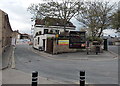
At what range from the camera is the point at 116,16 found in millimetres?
22531

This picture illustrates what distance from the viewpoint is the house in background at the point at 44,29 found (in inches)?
1037

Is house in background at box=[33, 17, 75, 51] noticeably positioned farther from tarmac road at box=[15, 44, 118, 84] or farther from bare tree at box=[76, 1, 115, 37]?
tarmac road at box=[15, 44, 118, 84]

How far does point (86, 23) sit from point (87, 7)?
328 cm

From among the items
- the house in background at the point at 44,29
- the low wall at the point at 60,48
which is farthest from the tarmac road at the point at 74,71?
the house in background at the point at 44,29

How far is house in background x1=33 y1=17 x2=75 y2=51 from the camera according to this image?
26.3 meters

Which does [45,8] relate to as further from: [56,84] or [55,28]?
[56,84]

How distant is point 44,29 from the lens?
36.5 m

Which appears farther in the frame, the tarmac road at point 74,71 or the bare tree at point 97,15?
the bare tree at point 97,15

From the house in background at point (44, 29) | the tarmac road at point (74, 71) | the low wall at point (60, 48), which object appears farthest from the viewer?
the house in background at point (44, 29)

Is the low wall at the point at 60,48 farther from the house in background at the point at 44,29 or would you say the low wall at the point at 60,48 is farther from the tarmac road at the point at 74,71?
the tarmac road at the point at 74,71

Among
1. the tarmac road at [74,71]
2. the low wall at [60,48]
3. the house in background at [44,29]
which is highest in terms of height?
the house in background at [44,29]

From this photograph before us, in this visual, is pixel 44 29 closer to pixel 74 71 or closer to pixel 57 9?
pixel 57 9

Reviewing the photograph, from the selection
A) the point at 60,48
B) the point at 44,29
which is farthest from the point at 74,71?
the point at 44,29

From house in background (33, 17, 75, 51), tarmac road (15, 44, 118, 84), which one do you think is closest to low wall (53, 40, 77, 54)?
house in background (33, 17, 75, 51)
